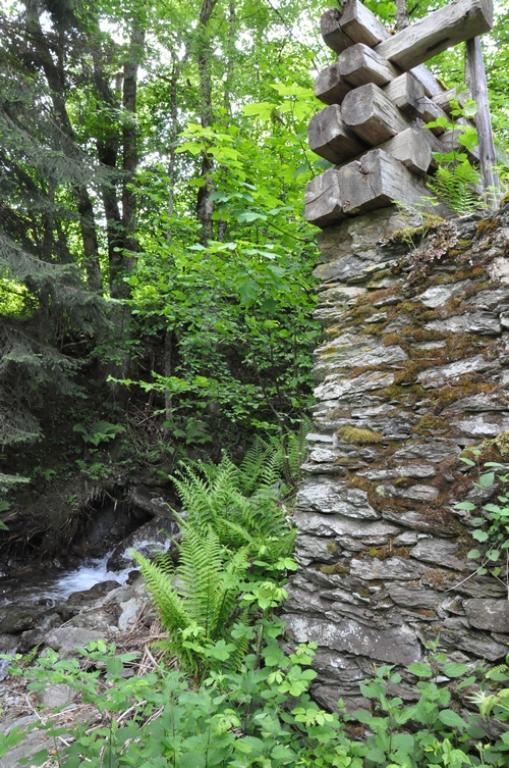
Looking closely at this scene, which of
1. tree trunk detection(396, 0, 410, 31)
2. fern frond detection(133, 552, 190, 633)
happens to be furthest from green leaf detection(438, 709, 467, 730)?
tree trunk detection(396, 0, 410, 31)

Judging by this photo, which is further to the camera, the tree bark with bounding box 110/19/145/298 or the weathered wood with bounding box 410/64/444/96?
the tree bark with bounding box 110/19/145/298

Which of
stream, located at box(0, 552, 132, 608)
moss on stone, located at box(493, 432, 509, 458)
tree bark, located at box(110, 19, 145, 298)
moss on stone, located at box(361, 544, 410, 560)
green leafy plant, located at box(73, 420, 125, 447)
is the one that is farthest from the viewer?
tree bark, located at box(110, 19, 145, 298)

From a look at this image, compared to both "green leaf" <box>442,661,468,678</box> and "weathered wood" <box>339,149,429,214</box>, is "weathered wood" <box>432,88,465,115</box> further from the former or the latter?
"green leaf" <box>442,661,468,678</box>

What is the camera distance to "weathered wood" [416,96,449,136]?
10.4 feet

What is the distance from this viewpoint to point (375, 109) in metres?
2.91

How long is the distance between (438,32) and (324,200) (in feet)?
4.09

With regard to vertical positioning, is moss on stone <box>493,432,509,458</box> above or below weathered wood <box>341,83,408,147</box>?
below

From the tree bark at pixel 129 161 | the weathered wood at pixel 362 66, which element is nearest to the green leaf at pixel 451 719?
the weathered wood at pixel 362 66

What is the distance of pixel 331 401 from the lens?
2.82m

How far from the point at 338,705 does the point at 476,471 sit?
1229 mm

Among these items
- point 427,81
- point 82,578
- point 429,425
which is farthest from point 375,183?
point 82,578

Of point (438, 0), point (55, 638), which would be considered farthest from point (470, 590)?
point (438, 0)

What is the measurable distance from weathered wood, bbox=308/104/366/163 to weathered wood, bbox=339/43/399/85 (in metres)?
0.21

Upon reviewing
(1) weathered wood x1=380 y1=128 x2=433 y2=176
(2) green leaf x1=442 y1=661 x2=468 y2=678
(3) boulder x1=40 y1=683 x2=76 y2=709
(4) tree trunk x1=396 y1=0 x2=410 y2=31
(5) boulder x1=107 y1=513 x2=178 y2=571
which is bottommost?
(5) boulder x1=107 y1=513 x2=178 y2=571
